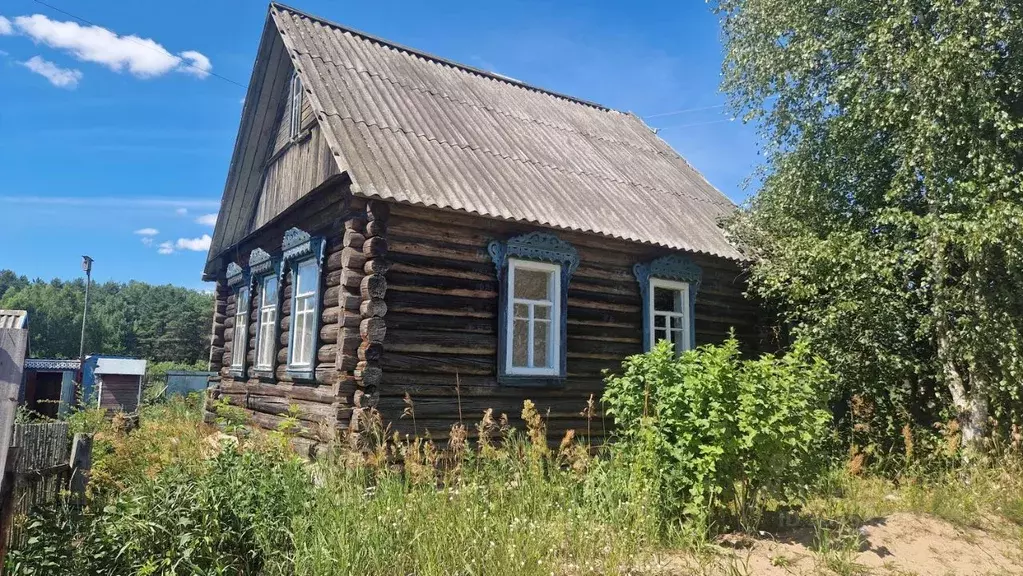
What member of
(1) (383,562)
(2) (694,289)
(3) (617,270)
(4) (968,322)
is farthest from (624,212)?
(1) (383,562)

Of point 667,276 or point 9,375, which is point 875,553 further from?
point 9,375

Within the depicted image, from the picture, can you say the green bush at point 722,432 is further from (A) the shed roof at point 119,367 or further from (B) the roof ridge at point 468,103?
(A) the shed roof at point 119,367

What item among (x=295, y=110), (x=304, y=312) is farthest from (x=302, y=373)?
(x=295, y=110)

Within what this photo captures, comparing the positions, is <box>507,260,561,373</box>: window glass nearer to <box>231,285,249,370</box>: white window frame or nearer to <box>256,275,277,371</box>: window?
<box>256,275,277,371</box>: window

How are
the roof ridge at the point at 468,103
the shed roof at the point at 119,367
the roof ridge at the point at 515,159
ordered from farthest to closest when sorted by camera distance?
the shed roof at the point at 119,367
the roof ridge at the point at 468,103
the roof ridge at the point at 515,159

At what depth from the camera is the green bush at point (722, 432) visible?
5070mm

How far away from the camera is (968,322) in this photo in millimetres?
7840

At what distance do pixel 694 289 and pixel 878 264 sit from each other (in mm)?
2685

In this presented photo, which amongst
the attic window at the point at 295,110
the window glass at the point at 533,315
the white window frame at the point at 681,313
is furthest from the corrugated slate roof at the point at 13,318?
the white window frame at the point at 681,313

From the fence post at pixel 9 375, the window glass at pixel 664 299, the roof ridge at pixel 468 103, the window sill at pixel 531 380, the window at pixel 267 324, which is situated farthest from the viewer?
the window glass at pixel 664 299

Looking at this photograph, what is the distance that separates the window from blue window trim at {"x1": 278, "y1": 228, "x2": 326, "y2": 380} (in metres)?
0.74

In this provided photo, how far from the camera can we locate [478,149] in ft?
31.4

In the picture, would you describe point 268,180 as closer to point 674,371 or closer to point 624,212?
point 624,212

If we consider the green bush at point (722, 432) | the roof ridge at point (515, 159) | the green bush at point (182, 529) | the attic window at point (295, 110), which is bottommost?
the green bush at point (182, 529)
